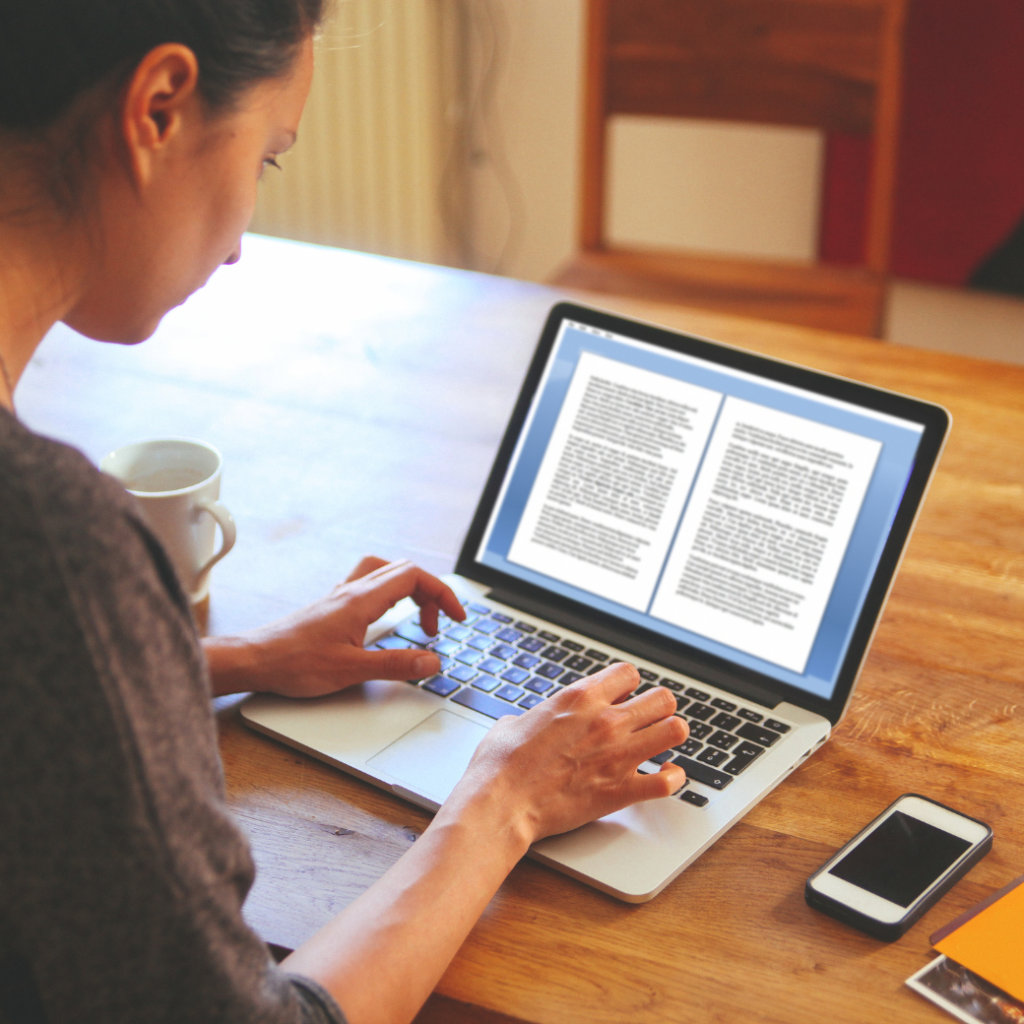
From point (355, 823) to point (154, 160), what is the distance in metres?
0.41

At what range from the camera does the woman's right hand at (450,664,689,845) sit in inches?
27.1

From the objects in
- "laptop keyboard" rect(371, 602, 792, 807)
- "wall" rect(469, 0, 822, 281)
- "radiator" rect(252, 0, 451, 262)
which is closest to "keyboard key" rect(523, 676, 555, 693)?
"laptop keyboard" rect(371, 602, 792, 807)

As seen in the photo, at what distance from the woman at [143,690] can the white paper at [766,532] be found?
116mm

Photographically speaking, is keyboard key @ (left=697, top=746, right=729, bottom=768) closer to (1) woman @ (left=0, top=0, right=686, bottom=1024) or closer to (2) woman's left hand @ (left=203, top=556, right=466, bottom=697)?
(1) woman @ (left=0, top=0, right=686, bottom=1024)

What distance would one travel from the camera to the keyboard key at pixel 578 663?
853mm

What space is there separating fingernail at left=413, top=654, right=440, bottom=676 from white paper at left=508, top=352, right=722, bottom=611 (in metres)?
0.14

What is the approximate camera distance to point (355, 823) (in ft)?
2.37

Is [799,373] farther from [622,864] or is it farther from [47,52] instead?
[47,52]

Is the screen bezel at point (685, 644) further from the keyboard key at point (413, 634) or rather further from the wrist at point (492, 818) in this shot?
the wrist at point (492, 818)

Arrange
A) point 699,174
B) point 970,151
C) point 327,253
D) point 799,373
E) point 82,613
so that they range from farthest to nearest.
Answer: point 699,174 < point 970,151 < point 327,253 < point 799,373 < point 82,613

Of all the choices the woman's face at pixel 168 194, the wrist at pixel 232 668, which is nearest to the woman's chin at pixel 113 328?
the woman's face at pixel 168 194

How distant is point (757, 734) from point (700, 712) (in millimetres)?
43

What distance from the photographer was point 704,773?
74 centimetres

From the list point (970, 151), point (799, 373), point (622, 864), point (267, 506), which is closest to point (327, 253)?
point (267, 506)
